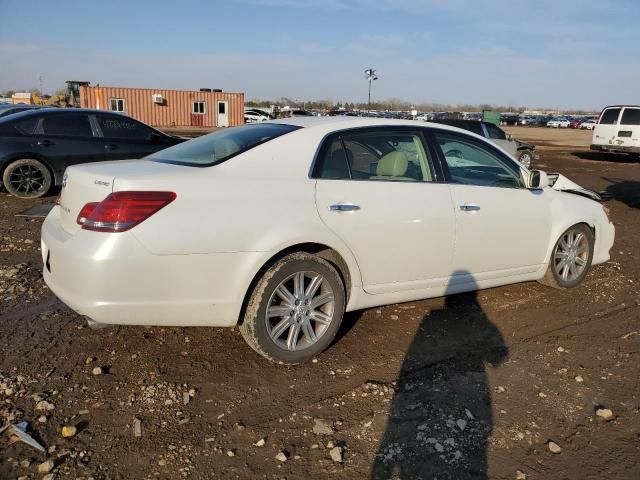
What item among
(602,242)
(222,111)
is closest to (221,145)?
(602,242)

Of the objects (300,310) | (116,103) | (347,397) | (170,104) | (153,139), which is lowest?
(347,397)

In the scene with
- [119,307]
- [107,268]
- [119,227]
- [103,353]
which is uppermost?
[119,227]

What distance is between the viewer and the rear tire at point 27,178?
8797 mm

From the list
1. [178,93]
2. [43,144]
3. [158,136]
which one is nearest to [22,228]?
[43,144]

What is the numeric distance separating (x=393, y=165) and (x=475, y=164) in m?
0.92

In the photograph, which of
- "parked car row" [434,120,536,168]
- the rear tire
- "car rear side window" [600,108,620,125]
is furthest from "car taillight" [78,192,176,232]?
"car rear side window" [600,108,620,125]

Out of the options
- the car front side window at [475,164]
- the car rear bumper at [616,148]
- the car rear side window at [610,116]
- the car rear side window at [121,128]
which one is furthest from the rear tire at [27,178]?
the car rear side window at [610,116]

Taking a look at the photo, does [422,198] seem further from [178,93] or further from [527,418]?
[178,93]

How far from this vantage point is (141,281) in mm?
3102

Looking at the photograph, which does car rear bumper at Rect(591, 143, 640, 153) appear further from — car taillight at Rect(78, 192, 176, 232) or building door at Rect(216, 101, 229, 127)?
building door at Rect(216, 101, 229, 127)

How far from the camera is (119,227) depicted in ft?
9.95

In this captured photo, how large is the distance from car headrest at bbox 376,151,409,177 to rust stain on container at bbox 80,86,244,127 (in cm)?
4065

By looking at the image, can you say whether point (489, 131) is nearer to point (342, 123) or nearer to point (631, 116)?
point (631, 116)

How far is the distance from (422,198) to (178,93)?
43.3m
